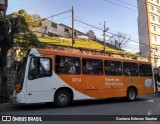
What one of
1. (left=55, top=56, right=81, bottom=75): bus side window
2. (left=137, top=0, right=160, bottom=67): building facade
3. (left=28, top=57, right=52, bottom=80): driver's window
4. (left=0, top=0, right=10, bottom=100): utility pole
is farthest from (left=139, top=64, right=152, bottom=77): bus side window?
(left=137, top=0, right=160, bottom=67): building facade

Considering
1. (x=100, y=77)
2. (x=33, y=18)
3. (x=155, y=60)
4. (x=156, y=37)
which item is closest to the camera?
(x=100, y=77)

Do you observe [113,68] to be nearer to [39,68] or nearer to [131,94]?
[131,94]

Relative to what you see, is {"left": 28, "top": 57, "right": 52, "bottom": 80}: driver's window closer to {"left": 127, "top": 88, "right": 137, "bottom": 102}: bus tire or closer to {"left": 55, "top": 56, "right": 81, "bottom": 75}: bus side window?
{"left": 55, "top": 56, "right": 81, "bottom": 75}: bus side window

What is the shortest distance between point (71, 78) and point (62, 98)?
1.22 meters

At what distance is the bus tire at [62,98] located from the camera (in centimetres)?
1412

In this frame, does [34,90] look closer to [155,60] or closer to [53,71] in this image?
[53,71]

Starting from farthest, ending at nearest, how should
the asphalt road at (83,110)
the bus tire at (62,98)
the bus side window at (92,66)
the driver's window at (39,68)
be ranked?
the bus side window at (92,66), the bus tire at (62,98), the driver's window at (39,68), the asphalt road at (83,110)

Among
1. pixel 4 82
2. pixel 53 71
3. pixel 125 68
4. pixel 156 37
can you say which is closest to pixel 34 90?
pixel 53 71

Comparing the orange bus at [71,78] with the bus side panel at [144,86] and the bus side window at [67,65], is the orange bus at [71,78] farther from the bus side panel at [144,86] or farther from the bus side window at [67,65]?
the bus side panel at [144,86]

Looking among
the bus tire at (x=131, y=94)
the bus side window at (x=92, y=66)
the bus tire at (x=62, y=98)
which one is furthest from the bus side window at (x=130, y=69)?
the bus tire at (x=62, y=98)

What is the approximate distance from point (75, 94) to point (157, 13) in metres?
68.2

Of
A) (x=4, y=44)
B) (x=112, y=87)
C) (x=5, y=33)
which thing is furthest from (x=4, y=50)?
(x=112, y=87)

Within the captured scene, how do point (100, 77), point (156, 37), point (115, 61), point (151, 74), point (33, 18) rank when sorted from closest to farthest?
1. point (100, 77)
2. point (115, 61)
3. point (151, 74)
4. point (33, 18)
5. point (156, 37)

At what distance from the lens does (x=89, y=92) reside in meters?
15.7
